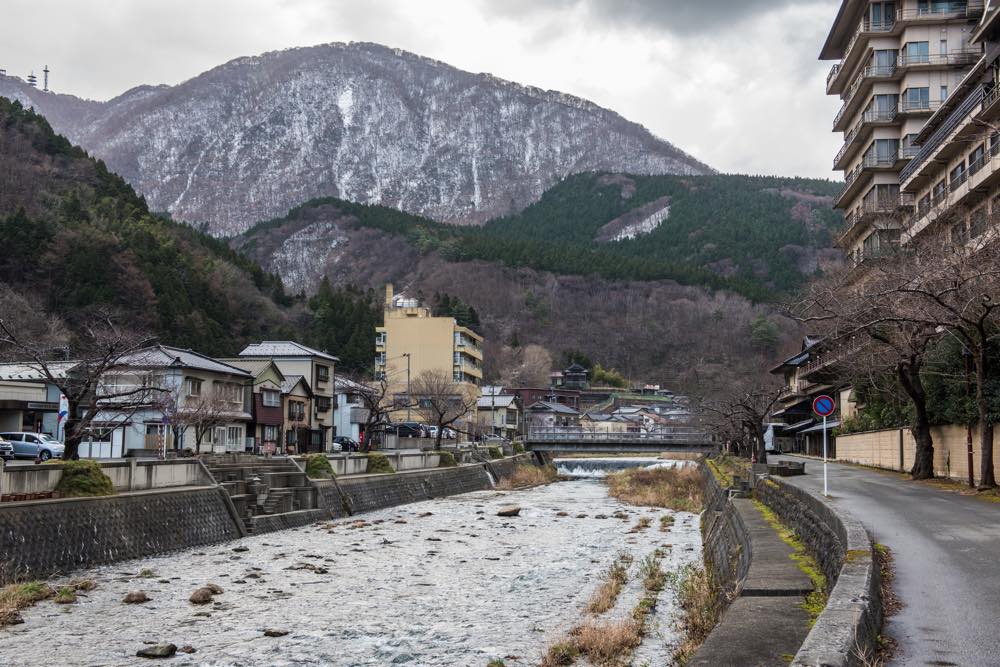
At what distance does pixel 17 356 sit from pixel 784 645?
62.2 metres

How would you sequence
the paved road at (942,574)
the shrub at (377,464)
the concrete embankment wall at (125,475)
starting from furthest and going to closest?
the shrub at (377,464) < the concrete embankment wall at (125,475) < the paved road at (942,574)

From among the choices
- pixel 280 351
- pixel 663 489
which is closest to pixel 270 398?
pixel 280 351

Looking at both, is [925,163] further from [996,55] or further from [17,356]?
[17,356]

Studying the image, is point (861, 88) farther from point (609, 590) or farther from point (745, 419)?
point (609, 590)

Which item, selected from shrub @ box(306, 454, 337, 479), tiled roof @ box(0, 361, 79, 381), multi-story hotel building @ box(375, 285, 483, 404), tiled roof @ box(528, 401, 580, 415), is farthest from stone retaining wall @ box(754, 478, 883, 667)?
tiled roof @ box(528, 401, 580, 415)

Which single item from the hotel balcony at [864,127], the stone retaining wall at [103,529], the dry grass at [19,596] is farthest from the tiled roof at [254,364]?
the dry grass at [19,596]

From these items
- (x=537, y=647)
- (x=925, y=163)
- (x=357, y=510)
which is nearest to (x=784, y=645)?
(x=537, y=647)

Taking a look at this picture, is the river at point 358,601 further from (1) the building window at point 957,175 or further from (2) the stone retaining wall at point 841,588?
(1) the building window at point 957,175

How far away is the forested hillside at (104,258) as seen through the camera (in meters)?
72.0

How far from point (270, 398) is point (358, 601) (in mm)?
45996

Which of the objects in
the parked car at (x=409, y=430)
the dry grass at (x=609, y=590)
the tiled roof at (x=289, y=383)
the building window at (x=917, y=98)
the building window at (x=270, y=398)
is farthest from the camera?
the parked car at (x=409, y=430)

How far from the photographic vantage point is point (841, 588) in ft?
27.4

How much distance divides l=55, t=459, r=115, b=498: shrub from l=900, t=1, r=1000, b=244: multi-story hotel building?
30514 millimetres

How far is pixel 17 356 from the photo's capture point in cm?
6012
